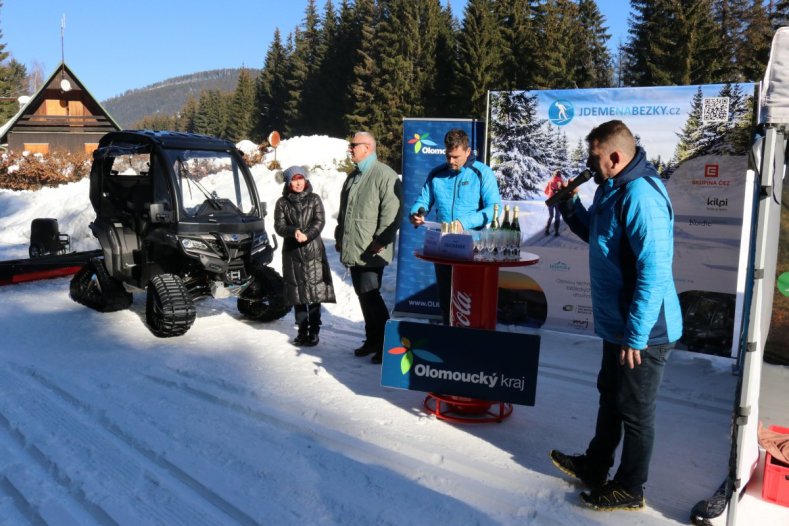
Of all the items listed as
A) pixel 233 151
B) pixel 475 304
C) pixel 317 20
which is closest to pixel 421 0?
pixel 317 20

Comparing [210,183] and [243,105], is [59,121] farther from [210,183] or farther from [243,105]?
[243,105]

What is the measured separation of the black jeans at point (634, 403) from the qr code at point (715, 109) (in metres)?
3.28

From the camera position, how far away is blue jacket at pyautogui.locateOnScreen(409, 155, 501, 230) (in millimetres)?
4781

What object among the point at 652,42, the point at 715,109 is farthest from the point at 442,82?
the point at 715,109

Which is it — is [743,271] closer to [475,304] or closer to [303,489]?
[475,304]

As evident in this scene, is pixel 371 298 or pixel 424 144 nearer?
pixel 371 298

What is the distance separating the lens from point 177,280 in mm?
6355

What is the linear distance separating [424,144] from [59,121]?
32.5 meters

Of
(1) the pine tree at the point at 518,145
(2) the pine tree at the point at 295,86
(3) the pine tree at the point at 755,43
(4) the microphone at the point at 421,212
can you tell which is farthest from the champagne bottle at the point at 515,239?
(2) the pine tree at the point at 295,86

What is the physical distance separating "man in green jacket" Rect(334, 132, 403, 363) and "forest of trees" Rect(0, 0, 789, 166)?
26102 mm

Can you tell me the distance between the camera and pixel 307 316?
6.18m

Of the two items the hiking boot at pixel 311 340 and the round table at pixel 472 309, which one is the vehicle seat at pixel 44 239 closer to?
the hiking boot at pixel 311 340

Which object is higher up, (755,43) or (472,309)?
(755,43)

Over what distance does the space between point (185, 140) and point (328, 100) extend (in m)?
50.1
